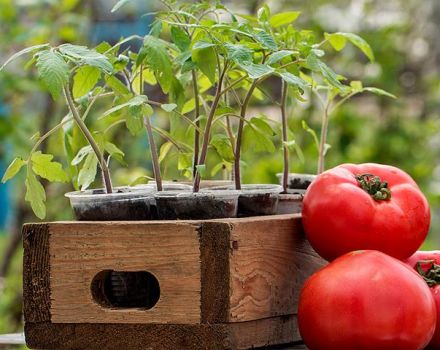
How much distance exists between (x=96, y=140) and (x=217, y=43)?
29cm

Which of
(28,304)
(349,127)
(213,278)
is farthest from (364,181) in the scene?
(349,127)

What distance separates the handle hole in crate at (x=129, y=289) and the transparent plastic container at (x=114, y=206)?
93 millimetres

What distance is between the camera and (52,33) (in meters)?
4.16

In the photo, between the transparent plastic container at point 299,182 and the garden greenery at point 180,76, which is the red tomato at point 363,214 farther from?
the transparent plastic container at point 299,182

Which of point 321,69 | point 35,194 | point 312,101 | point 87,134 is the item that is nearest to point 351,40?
point 321,69

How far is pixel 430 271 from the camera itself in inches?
68.6

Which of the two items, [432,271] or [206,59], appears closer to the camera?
[206,59]

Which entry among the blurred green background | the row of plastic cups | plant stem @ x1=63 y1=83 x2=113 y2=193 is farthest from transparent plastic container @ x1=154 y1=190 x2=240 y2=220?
the blurred green background

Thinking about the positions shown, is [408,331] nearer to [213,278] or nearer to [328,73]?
[213,278]

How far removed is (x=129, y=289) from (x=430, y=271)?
0.50 m

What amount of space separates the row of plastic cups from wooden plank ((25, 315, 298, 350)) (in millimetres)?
177

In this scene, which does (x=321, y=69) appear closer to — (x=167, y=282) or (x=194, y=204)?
(x=194, y=204)

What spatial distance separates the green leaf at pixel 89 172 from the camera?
5.61 feet

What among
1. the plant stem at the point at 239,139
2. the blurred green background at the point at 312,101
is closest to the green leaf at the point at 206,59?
the plant stem at the point at 239,139
